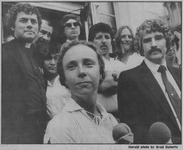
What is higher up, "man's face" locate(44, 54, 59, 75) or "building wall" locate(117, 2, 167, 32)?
"building wall" locate(117, 2, 167, 32)

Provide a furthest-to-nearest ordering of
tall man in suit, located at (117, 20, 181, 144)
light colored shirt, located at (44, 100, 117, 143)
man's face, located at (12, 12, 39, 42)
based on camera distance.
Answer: man's face, located at (12, 12, 39, 42), tall man in suit, located at (117, 20, 181, 144), light colored shirt, located at (44, 100, 117, 143)

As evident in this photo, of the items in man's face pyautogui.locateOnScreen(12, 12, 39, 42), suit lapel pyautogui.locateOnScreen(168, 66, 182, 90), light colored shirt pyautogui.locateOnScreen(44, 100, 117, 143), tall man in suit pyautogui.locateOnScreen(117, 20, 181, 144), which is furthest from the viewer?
suit lapel pyautogui.locateOnScreen(168, 66, 182, 90)

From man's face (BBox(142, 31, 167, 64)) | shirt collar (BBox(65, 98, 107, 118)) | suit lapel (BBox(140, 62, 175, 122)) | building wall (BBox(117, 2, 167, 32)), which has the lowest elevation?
shirt collar (BBox(65, 98, 107, 118))

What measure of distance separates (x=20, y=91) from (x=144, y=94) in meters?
2.40

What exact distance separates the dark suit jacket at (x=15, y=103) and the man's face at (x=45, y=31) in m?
0.54

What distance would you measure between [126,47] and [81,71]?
105cm

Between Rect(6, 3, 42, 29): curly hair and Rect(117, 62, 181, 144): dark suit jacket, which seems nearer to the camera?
Rect(117, 62, 181, 144): dark suit jacket

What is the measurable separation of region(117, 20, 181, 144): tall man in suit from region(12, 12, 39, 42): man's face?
1948mm

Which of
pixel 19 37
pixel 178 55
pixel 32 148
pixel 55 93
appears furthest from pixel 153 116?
pixel 19 37

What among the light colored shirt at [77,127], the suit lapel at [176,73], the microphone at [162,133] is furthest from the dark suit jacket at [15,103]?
the suit lapel at [176,73]

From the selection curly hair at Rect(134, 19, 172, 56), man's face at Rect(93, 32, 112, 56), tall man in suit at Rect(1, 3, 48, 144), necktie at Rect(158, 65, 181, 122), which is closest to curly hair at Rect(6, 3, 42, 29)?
tall man in suit at Rect(1, 3, 48, 144)

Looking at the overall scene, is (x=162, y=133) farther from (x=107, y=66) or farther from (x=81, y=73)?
(x=81, y=73)

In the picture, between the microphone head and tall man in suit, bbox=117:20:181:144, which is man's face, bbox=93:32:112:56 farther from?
the microphone head

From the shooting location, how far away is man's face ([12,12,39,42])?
6.22 m
